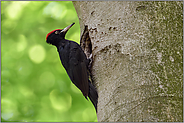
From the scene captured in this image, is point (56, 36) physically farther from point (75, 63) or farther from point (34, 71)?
point (34, 71)

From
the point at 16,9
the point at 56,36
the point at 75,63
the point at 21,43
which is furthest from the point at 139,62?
the point at 16,9

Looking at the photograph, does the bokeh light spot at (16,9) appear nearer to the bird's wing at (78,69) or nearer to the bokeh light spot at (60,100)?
the bokeh light spot at (60,100)

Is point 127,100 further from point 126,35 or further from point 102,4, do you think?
point 102,4

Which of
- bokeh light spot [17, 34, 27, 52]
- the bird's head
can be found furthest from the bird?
bokeh light spot [17, 34, 27, 52]

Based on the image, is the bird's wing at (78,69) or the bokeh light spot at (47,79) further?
the bokeh light spot at (47,79)

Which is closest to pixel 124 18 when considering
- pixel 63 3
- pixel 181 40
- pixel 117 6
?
pixel 117 6

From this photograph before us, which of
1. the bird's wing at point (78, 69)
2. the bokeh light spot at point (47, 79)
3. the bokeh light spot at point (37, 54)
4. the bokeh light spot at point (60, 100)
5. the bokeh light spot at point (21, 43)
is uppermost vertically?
the bird's wing at point (78, 69)

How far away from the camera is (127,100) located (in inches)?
69.2

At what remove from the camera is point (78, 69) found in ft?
10.1

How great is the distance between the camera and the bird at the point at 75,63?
2.73 meters

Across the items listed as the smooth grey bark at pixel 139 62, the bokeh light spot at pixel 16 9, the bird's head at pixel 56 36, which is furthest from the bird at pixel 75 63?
the bokeh light spot at pixel 16 9

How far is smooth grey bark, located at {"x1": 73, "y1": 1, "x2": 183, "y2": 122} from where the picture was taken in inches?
65.7

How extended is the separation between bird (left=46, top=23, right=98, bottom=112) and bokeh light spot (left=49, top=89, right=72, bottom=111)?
1.46m

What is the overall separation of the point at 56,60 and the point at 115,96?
10.5ft
